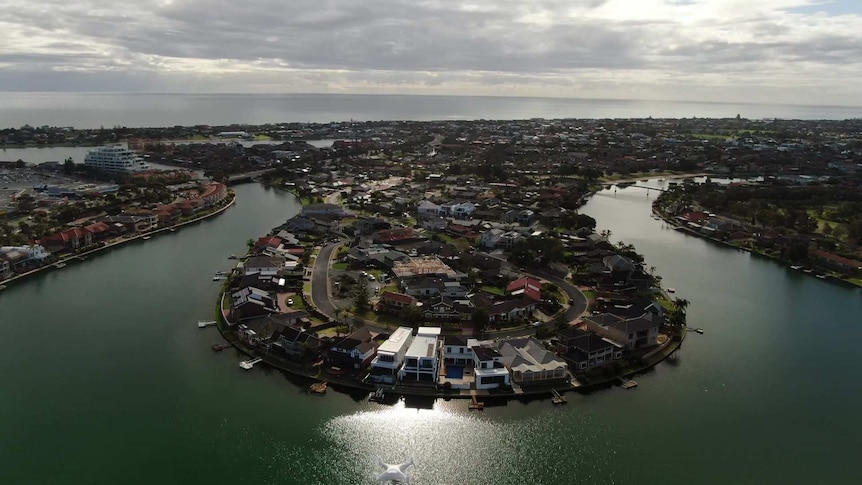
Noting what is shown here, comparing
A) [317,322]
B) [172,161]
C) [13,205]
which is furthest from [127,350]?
[172,161]

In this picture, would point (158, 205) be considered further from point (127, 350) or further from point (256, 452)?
point (256, 452)

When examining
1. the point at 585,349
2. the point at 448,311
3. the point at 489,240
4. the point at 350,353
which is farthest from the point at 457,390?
the point at 489,240

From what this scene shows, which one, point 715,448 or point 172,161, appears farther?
point 172,161

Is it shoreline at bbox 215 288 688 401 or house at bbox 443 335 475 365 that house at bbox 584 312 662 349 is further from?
house at bbox 443 335 475 365

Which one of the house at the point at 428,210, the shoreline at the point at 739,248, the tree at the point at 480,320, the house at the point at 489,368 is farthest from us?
the house at the point at 428,210

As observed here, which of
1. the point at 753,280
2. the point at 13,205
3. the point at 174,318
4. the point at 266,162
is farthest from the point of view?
the point at 266,162

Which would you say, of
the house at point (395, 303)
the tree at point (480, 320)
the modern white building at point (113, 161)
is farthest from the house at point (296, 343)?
the modern white building at point (113, 161)

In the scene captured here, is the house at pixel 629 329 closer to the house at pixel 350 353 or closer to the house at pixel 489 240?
the house at pixel 350 353
